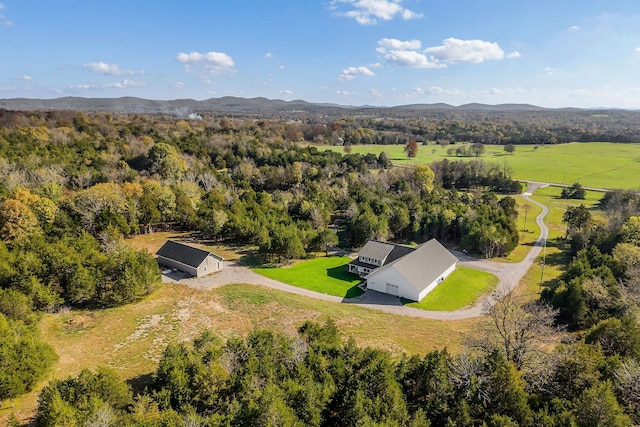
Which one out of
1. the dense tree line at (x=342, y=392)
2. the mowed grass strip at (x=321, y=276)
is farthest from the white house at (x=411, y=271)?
the dense tree line at (x=342, y=392)

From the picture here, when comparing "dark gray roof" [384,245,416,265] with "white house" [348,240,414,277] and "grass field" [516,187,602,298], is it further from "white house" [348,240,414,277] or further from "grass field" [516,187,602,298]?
"grass field" [516,187,602,298]

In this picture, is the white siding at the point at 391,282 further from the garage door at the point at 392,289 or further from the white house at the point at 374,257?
the white house at the point at 374,257

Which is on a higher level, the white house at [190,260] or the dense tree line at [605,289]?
the dense tree line at [605,289]

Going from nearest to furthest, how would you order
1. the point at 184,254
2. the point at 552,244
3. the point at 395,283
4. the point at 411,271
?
the point at 395,283 < the point at 411,271 < the point at 184,254 < the point at 552,244

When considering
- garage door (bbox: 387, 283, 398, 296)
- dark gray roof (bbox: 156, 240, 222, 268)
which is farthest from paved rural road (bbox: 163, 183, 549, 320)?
dark gray roof (bbox: 156, 240, 222, 268)

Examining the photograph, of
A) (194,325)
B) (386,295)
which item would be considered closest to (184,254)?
(194,325)

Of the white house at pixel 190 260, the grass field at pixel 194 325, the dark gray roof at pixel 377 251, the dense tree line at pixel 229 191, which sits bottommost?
the grass field at pixel 194 325

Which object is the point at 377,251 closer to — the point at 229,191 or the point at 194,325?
the point at 194,325
